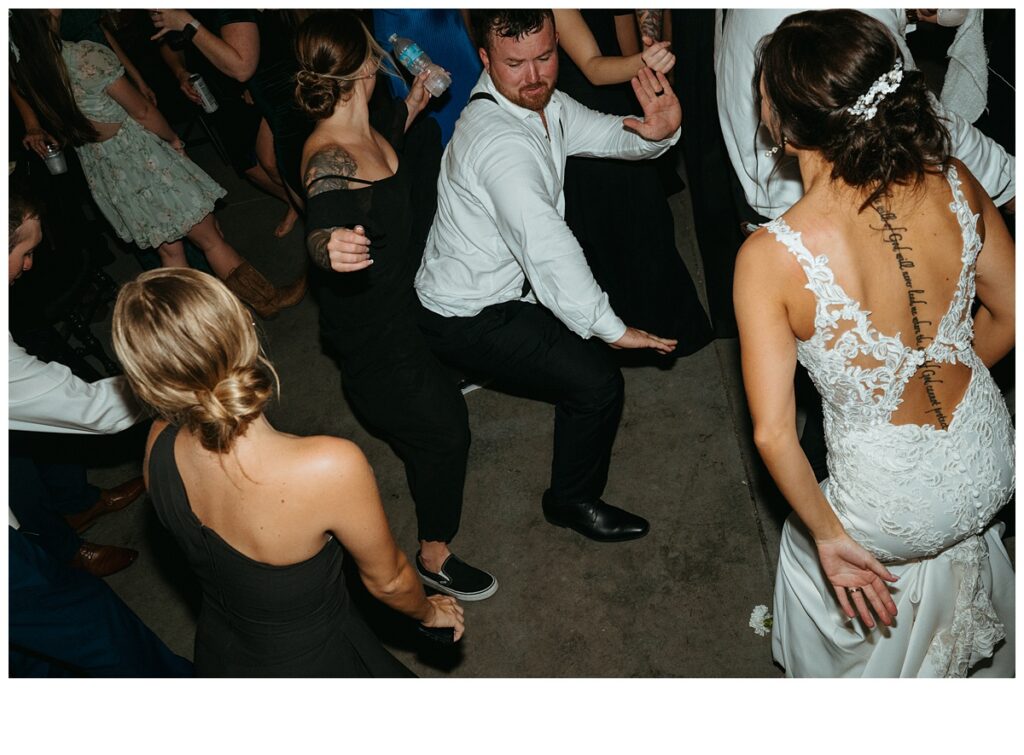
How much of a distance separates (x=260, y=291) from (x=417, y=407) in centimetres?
171

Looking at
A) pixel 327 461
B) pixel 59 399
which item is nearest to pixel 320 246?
pixel 59 399

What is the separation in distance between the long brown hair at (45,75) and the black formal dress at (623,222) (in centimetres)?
181

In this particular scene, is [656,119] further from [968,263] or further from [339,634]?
[339,634]

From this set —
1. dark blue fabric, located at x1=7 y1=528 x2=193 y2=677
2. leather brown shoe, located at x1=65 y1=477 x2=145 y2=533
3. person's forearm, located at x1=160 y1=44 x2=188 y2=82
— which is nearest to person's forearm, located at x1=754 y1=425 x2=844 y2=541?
dark blue fabric, located at x1=7 y1=528 x2=193 y2=677

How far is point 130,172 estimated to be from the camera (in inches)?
139

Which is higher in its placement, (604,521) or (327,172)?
(327,172)

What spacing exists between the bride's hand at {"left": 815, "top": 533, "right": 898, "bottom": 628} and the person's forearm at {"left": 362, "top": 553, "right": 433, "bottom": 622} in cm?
92

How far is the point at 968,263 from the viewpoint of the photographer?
1.80 metres

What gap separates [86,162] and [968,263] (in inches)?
126

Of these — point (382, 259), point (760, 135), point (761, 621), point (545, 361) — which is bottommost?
point (761, 621)

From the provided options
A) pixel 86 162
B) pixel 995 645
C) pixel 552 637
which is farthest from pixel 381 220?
pixel 995 645

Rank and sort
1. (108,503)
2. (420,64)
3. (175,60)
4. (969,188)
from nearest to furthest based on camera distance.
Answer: (969,188), (420,64), (108,503), (175,60)

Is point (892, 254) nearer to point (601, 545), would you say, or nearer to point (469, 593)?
point (601, 545)

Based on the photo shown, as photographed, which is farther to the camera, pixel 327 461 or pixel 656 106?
pixel 656 106
